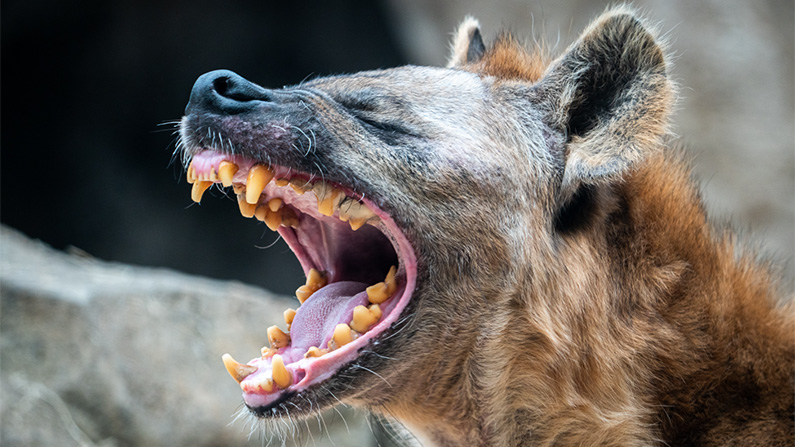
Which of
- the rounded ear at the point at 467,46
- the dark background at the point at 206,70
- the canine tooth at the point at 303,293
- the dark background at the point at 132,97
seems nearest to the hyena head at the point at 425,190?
the canine tooth at the point at 303,293

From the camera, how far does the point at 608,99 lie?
2.66 meters

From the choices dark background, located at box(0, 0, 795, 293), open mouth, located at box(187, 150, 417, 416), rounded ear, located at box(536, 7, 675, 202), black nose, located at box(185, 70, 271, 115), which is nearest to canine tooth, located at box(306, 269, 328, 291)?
open mouth, located at box(187, 150, 417, 416)

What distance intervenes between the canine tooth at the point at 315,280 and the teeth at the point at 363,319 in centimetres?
43

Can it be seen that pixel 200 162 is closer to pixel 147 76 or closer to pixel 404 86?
pixel 404 86

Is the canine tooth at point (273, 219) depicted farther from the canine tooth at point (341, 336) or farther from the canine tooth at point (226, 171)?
the canine tooth at point (341, 336)

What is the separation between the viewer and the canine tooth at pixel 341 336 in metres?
2.45

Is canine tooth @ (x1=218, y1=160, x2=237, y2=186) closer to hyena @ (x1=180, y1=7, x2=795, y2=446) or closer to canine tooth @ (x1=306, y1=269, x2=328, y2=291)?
hyena @ (x1=180, y1=7, x2=795, y2=446)

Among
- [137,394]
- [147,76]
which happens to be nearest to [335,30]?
[147,76]

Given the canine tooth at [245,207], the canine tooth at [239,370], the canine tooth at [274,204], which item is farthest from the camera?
the canine tooth at [274,204]

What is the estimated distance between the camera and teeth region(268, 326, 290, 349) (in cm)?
263

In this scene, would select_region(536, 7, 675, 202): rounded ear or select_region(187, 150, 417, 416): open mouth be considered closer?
select_region(187, 150, 417, 416): open mouth

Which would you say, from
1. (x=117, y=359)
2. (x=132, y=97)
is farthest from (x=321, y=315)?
(x=132, y=97)

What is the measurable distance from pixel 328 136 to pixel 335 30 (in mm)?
7556

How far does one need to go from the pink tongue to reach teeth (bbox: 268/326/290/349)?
0.14 ft
